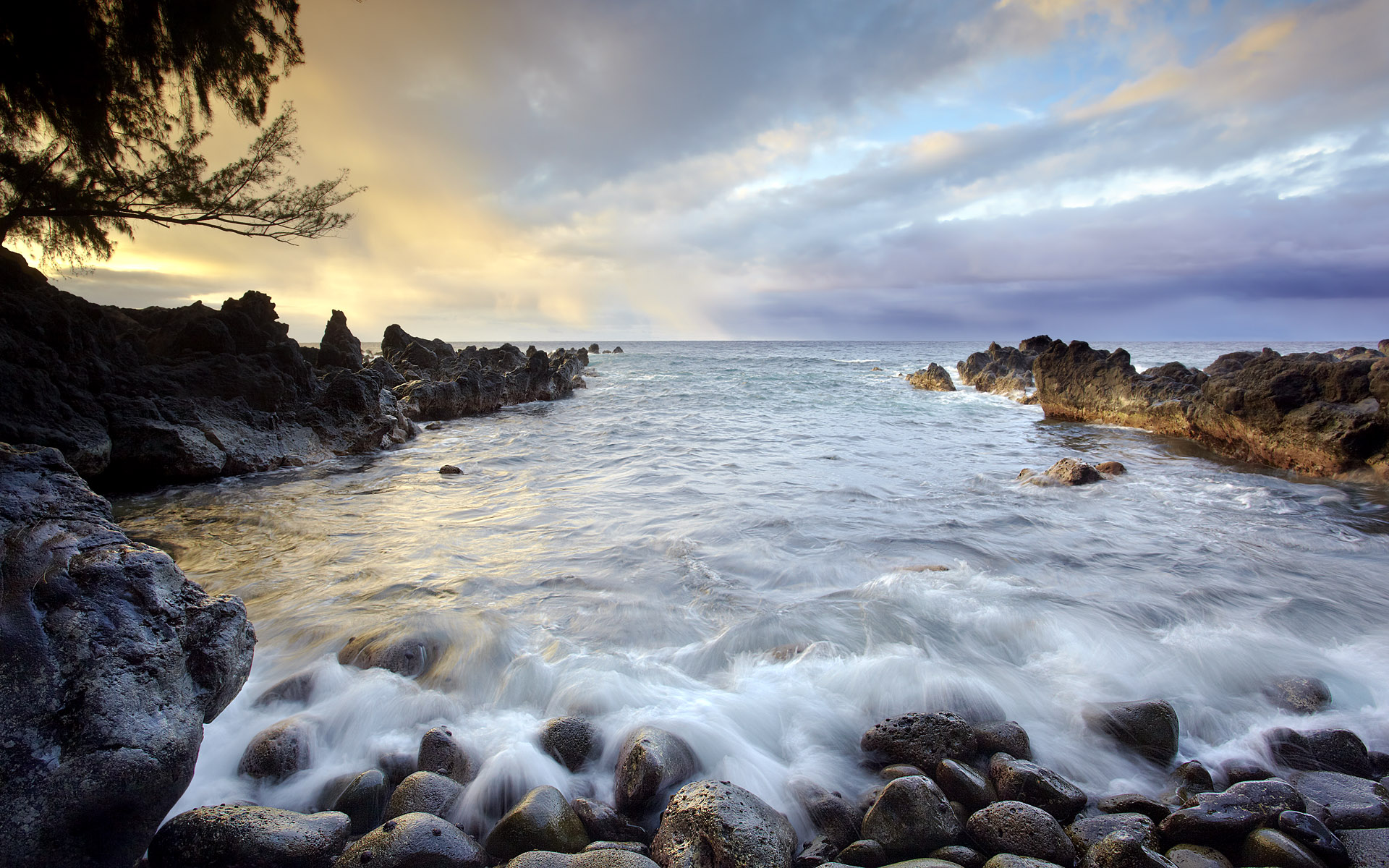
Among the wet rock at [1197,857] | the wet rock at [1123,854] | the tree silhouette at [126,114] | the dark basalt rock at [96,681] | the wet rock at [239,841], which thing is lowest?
the wet rock at [1197,857]

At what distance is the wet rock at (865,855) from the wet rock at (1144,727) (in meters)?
1.67

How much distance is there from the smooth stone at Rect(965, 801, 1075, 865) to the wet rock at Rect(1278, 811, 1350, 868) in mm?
813

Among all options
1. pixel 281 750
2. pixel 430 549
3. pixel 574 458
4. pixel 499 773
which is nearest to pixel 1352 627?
pixel 499 773

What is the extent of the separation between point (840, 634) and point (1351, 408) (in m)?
9.33

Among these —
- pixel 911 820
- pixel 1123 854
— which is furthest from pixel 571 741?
pixel 1123 854

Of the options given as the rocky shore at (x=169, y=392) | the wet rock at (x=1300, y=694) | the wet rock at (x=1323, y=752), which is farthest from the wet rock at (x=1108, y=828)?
the rocky shore at (x=169, y=392)

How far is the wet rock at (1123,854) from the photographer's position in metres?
2.02

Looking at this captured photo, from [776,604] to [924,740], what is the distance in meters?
1.95

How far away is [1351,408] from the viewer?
26.9 ft

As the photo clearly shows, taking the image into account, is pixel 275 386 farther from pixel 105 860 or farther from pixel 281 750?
pixel 105 860

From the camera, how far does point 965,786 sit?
2551 mm

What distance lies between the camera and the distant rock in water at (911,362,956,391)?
26141 mm

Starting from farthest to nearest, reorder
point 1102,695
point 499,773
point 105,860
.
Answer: point 1102,695
point 499,773
point 105,860

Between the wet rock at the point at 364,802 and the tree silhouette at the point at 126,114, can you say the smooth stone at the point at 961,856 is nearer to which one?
the wet rock at the point at 364,802
